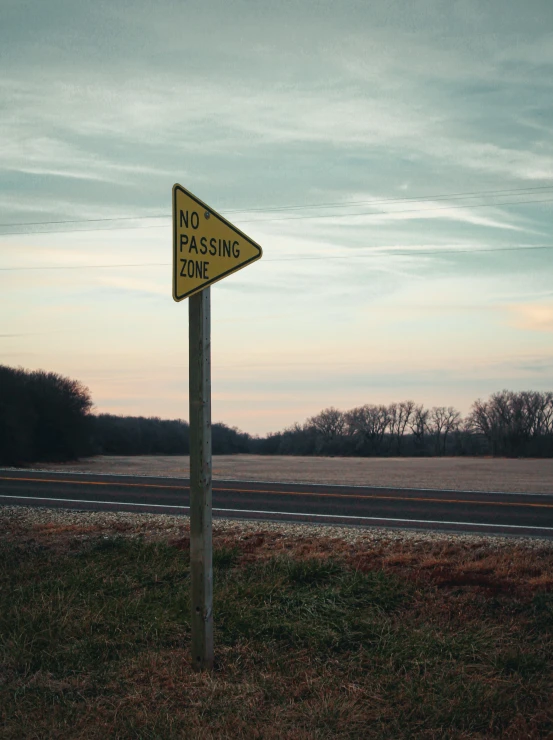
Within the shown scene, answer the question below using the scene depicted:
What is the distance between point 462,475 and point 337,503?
9814 millimetres

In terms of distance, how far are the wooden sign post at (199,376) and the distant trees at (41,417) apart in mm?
32930

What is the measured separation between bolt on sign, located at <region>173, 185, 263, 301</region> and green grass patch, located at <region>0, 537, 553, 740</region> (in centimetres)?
272

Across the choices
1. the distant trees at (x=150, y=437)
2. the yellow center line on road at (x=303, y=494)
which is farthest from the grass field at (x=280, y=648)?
the distant trees at (x=150, y=437)

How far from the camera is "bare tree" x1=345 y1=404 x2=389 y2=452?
2298 inches

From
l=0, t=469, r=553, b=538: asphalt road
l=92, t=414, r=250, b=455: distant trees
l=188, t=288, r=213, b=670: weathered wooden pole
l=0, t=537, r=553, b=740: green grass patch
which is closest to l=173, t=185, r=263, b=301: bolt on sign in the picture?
l=188, t=288, r=213, b=670: weathered wooden pole

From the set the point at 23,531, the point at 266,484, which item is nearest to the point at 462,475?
the point at 266,484

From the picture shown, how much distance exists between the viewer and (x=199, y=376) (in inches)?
209

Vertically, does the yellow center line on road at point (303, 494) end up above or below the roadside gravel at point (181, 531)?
below

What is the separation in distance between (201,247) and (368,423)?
5486cm

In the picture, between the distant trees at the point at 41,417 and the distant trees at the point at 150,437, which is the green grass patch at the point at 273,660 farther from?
the distant trees at the point at 150,437

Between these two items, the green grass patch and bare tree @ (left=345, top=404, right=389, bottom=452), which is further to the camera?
bare tree @ (left=345, top=404, right=389, bottom=452)

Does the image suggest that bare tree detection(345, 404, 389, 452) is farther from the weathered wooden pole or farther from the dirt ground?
the weathered wooden pole

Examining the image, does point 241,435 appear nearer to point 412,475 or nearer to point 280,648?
point 412,475

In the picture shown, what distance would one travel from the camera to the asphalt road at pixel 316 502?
14.5m
